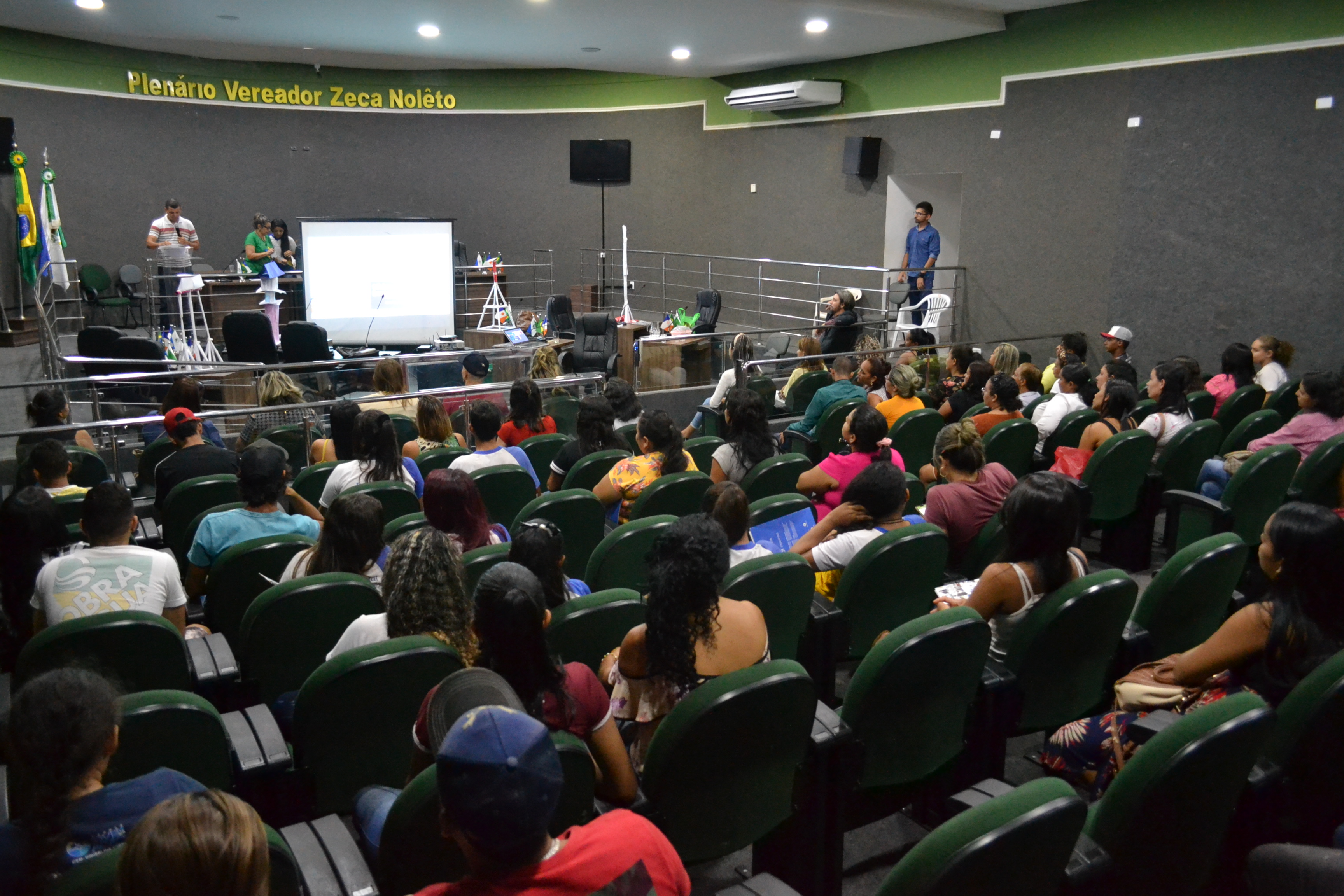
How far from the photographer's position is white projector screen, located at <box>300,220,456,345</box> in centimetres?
1179

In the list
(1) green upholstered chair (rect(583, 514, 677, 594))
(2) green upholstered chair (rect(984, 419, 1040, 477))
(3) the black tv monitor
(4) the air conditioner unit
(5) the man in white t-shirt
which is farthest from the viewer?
(3) the black tv monitor

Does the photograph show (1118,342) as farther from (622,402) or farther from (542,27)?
(542,27)

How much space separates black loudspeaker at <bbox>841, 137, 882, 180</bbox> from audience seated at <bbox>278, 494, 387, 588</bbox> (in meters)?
9.71

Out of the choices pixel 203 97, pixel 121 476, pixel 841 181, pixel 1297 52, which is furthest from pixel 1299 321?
pixel 203 97

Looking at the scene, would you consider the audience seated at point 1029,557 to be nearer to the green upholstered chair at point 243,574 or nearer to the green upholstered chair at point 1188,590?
the green upholstered chair at point 1188,590

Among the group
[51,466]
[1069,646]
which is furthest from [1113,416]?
[51,466]

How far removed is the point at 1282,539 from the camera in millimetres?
2205

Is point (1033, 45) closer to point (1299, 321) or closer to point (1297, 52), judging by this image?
point (1297, 52)

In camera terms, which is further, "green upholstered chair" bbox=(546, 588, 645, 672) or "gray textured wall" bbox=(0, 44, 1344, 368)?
"gray textured wall" bbox=(0, 44, 1344, 368)

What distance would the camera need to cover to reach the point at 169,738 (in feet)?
Result: 6.35

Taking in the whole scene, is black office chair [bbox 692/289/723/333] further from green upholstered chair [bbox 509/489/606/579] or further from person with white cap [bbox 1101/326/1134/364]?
green upholstered chair [bbox 509/489/606/579]

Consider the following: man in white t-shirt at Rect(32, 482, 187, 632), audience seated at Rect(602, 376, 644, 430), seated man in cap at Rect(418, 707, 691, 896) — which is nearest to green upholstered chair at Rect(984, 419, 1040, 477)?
audience seated at Rect(602, 376, 644, 430)

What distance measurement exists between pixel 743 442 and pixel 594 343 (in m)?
6.36

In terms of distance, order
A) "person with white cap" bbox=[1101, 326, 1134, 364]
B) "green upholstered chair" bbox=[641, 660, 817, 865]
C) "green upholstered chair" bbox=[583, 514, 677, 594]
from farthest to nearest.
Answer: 1. "person with white cap" bbox=[1101, 326, 1134, 364]
2. "green upholstered chair" bbox=[583, 514, 677, 594]
3. "green upholstered chair" bbox=[641, 660, 817, 865]
